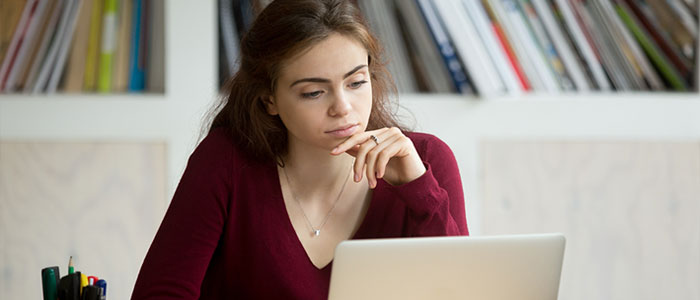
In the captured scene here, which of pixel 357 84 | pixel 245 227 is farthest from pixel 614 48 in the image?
pixel 245 227

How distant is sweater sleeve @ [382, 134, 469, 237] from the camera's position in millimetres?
1344

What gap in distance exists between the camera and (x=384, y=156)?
1.28 meters

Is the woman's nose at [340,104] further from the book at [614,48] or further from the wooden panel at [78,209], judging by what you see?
the book at [614,48]

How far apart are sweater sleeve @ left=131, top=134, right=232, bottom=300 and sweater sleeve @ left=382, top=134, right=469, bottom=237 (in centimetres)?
31

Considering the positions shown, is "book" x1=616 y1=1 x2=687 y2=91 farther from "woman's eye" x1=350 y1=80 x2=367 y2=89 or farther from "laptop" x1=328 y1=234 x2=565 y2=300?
"laptop" x1=328 y1=234 x2=565 y2=300

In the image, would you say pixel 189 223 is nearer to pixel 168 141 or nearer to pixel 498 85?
pixel 168 141

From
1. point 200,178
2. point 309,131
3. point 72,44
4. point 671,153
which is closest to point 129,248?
point 72,44

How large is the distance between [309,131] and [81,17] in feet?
3.47

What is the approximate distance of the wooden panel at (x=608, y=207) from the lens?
2.15 meters

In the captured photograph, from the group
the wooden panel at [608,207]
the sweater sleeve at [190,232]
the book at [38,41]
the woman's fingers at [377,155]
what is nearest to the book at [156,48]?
the book at [38,41]

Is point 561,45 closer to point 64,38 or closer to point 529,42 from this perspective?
point 529,42

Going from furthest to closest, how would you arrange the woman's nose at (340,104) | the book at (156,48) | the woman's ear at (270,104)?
the book at (156,48), the woman's ear at (270,104), the woman's nose at (340,104)

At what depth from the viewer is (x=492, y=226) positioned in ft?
7.09

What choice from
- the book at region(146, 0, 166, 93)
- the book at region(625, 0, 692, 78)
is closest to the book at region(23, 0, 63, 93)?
the book at region(146, 0, 166, 93)
